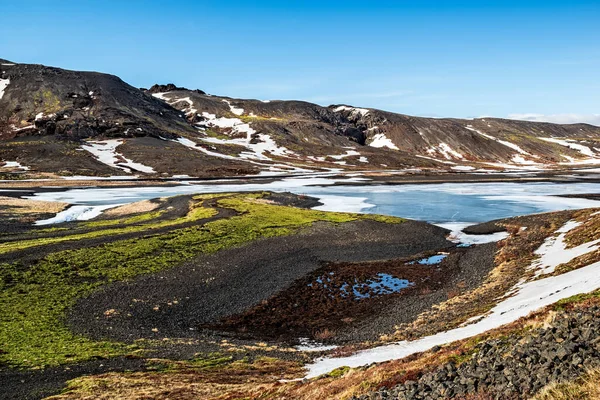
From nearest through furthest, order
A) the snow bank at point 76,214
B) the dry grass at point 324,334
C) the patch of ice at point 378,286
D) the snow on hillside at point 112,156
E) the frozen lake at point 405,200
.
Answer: the dry grass at point 324,334
the patch of ice at point 378,286
the snow bank at point 76,214
the frozen lake at point 405,200
the snow on hillside at point 112,156

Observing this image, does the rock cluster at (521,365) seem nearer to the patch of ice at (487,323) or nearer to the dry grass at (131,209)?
the patch of ice at (487,323)

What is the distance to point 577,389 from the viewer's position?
9094mm

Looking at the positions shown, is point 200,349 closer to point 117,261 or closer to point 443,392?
point 443,392

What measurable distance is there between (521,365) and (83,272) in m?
36.3

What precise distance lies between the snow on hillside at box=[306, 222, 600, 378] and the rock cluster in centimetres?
716

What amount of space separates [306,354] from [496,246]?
31.9 metres

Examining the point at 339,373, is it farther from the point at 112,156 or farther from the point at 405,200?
the point at 112,156

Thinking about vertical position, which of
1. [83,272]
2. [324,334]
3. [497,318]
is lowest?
[324,334]

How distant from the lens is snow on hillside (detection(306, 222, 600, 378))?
20.4 meters

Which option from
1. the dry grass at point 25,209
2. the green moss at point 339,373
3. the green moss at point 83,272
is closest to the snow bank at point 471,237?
the green moss at point 83,272

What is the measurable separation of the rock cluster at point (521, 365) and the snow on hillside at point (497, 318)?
23.5ft

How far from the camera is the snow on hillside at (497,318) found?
803 inches

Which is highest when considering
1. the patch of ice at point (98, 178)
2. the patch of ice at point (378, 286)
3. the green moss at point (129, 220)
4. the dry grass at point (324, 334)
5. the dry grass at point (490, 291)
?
the patch of ice at point (98, 178)

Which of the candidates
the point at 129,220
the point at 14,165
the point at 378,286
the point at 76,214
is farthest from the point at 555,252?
the point at 14,165
